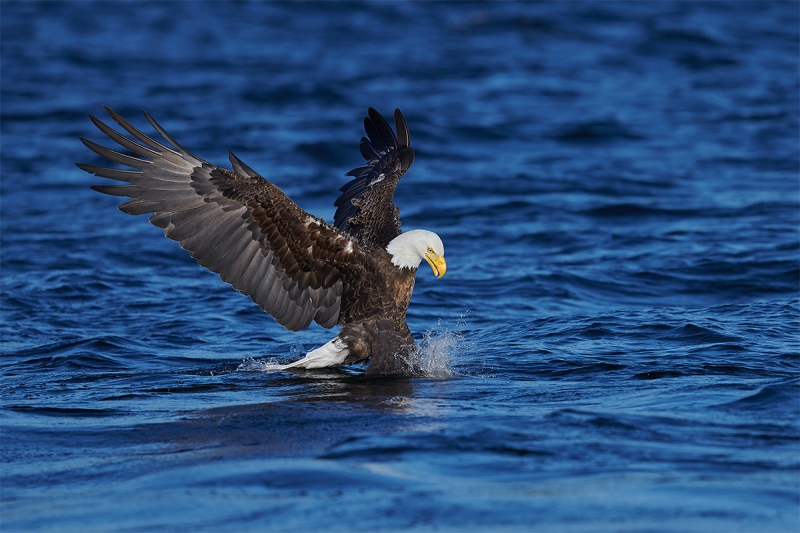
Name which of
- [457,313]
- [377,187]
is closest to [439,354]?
[377,187]

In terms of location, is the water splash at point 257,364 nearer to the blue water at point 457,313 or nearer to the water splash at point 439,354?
the blue water at point 457,313

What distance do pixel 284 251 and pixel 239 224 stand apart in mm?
285

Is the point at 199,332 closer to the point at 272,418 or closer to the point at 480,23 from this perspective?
the point at 272,418

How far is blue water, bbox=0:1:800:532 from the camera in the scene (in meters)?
4.06

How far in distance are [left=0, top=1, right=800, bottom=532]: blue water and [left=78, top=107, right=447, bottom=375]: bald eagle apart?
321 mm

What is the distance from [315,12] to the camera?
27.1 m

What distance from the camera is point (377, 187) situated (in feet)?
23.0

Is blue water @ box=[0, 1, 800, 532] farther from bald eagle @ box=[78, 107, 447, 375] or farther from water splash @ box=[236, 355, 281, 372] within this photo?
bald eagle @ box=[78, 107, 447, 375]

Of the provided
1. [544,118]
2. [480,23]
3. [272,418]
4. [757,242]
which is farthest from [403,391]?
[480,23]

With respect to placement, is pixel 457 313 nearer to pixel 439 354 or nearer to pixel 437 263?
pixel 439 354

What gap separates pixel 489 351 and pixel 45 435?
9.08 feet

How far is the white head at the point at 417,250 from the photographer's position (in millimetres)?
5977

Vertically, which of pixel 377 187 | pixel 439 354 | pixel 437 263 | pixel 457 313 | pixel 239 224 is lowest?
pixel 457 313

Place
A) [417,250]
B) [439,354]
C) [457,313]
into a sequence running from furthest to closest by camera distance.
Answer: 1. [457,313]
2. [439,354]
3. [417,250]
